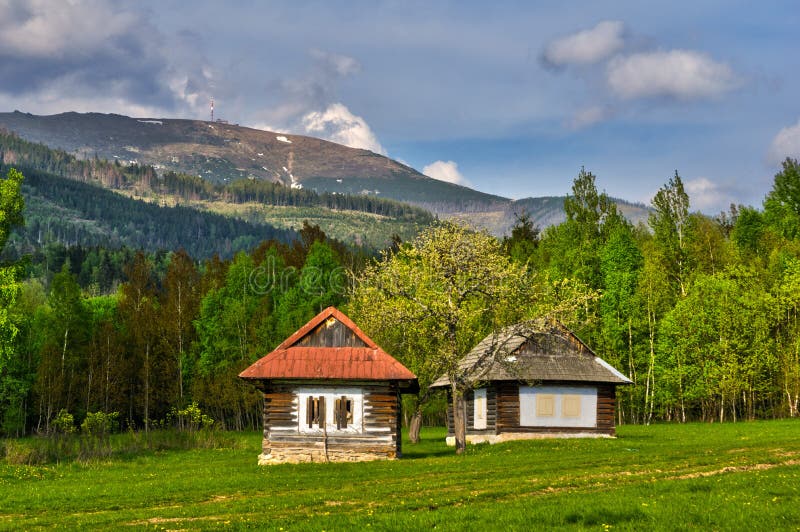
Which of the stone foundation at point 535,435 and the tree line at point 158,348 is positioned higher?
the tree line at point 158,348

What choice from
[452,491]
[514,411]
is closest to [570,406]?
[514,411]

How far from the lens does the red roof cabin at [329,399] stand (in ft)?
136

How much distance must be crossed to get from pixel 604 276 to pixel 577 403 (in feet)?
114

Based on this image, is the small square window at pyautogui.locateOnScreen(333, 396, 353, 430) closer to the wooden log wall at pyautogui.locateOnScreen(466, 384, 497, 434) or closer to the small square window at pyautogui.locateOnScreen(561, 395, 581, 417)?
the wooden log wall at pyautogui.locateOnScreen(466, 384, 497, 434)

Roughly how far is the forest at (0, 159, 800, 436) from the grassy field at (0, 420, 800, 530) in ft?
63.5

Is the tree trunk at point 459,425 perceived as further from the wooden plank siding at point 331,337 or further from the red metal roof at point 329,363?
the wooden plank siding at point 331,337

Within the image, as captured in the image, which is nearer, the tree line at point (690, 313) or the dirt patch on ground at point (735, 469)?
the dirt patch on ground at point (735, 469)

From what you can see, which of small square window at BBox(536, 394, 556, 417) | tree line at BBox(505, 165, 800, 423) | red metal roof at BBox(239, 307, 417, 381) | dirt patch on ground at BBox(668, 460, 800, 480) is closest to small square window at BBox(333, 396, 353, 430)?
red metal roof at BBox(239, 307, 417, 381)

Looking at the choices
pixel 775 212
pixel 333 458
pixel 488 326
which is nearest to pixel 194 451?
pixel 333 458

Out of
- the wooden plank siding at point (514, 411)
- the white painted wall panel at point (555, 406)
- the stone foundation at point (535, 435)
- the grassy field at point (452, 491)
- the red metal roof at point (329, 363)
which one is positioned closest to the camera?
the grassy field at point (452, 491)

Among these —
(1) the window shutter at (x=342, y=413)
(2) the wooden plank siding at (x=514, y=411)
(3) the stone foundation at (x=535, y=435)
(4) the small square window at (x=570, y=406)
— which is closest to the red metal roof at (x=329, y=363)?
(1) the window shutter at (x=342, y=413)

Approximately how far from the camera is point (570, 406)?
51188 mm

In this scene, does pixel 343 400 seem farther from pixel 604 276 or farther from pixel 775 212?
pixel 775 212

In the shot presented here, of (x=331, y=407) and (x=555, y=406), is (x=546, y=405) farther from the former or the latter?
(x=331, y=407)
